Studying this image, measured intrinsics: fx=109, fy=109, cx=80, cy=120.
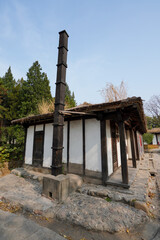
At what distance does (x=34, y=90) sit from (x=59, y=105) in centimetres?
1214

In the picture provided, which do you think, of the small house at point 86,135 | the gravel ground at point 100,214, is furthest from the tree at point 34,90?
the gravel ground at point 100,214

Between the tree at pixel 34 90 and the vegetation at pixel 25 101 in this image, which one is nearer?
the vegetation at pixel 25 101

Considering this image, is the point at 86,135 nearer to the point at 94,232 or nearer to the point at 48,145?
the point at 48,145

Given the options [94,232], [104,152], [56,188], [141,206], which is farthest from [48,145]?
[141,206]

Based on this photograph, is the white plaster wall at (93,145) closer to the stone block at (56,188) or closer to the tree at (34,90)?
the stone block at (56,188)

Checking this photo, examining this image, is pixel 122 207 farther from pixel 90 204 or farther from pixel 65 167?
pixel 65 167

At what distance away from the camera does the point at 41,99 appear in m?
14.8

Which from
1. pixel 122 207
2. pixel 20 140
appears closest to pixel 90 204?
Answer: pixel 122 207

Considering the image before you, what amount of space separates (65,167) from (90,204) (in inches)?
98.9

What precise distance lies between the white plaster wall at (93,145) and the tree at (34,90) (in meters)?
10.2

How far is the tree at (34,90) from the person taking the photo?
13.7m

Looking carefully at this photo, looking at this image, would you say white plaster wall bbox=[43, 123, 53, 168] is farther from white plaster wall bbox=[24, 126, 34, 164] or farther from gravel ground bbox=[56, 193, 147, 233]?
gravel ground bbox=[56, 193, 147, 233]

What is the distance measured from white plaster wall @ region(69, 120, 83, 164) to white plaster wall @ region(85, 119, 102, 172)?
38cm

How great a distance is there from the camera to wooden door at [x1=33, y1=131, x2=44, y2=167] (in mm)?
6676
